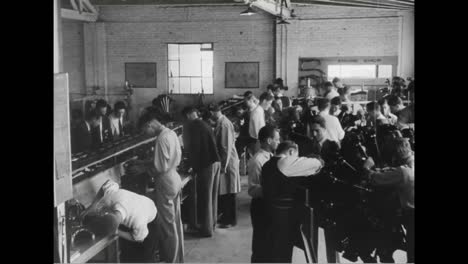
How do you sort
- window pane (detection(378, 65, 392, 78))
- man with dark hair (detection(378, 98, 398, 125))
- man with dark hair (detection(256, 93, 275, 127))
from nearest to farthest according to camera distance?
man with dark hair (detection(378, 98, 398, 125))
man with dark hair (detection(256, 93, 275, 127))
window pane (detection(378, 65, 392, 78))

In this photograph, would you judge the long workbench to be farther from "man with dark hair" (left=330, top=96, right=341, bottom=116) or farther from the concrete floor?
"man with dark hair" (left=330, top=96, right=341, bottom=116)

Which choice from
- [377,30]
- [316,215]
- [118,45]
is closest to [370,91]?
[377,30]

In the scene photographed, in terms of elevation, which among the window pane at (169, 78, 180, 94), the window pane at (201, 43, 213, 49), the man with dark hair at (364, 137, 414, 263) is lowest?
the man with dark hair at (364, 137, 414, 263)

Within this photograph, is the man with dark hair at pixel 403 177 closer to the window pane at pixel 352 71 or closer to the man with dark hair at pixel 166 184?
the man with dark hair at pixel 166 184

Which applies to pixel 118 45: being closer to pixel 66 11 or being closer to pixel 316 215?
pixel 66 11

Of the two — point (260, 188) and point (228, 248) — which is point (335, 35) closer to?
point (228, 248)

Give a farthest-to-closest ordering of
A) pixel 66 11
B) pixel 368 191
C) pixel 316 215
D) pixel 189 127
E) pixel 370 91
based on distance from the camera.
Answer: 1. pixel 370 91
2. pixel 66 11
3. pixel 189 127
4. pixel 316 215
5. pixel 368 191

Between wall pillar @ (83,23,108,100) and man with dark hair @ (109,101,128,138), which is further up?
wall pillar @ (83,23,108,100)

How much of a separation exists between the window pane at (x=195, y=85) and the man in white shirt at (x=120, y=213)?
9299mm

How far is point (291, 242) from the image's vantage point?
15.1 ft

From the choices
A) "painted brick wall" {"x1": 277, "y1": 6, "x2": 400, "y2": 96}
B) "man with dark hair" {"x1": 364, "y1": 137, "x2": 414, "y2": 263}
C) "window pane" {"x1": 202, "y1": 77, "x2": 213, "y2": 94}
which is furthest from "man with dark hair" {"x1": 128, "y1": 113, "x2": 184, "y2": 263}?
"painted brick wall" {"x1": 277, "y1": 6, "x2": 400, "y2": 96}

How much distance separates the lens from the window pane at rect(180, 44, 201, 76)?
13.7 metres

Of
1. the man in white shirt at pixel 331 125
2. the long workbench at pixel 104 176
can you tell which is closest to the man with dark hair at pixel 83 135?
the long workbench at pixel 104 176
